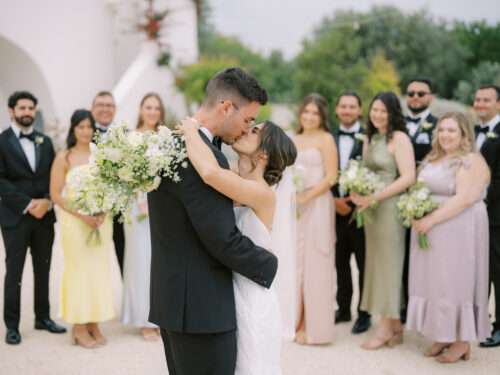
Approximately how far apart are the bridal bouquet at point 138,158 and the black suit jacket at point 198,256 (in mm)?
59

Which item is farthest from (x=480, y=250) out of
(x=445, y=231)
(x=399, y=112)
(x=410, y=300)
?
(x=399, y=112)

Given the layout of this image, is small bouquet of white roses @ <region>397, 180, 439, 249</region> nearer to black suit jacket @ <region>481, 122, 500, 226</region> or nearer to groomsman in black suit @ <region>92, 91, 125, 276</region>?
black suit jacket @ <region>481, 122, 500, 226</region>

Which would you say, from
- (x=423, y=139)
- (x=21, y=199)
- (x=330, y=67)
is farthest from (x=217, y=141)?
(x=330, y=67)

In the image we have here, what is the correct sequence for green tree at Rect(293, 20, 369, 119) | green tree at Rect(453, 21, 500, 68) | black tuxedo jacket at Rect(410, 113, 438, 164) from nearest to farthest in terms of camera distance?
black tuxedo jacket at Rect(410, 113, 438, 164)
green tree at Rect(293, 20, 369, 119)
green tree at Rect(453, 21, 500, 68)

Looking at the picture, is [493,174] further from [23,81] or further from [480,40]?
[480,40]

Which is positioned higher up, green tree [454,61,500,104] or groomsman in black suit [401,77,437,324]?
green tree [454,61,500,104]

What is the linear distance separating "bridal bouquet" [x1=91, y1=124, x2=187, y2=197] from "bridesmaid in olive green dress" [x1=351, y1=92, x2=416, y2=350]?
316 centimetres

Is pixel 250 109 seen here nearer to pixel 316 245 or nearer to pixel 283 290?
pixel 283 290

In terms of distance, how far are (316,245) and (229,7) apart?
53.8 metres

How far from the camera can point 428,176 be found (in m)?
5.12

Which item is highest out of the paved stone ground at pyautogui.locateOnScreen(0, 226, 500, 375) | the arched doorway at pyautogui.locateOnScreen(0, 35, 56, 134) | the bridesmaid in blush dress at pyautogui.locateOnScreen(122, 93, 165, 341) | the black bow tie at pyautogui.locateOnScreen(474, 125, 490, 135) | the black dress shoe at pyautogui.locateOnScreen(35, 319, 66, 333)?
the arched doorway at pyautogui.locateOnScreen(0, 35, 56, 134)

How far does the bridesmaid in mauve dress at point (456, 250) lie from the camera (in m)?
4.88

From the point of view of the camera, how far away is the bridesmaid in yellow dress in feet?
17.7

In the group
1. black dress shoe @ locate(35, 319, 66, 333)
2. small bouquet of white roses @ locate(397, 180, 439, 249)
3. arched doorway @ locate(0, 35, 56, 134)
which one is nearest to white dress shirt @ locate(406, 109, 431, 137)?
small bouquet of white roses @ locate(397, 180, 439, 249)
